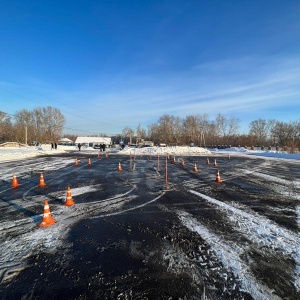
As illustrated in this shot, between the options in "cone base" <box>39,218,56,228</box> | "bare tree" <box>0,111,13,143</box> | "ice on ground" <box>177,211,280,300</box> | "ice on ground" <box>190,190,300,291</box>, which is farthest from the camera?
"bare tree" <box>0,111,13,143</box>

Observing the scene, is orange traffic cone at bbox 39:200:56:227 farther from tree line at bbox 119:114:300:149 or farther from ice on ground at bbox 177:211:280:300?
tree line at bbox 119:114:300:149

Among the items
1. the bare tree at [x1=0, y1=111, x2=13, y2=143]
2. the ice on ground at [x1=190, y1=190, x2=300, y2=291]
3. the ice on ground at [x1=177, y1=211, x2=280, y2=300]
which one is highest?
the bare tree at [x1=0, y1=111, x2=13, y2=143]

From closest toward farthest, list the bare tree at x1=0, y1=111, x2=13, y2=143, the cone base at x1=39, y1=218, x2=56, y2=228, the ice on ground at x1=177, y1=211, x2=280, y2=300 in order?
the ice on ground at x1=177, y1=211, x2=280, y2=300 < the cone base at x1=39, y1=218, x2=56, y2=228 < the bare tree at x1=0, y1=111, x2=13, y2=143

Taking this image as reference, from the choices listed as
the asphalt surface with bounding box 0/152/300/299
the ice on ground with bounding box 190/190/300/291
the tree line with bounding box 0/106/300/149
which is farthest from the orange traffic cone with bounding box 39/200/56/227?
the tree line with bounding box 0/106/300/149

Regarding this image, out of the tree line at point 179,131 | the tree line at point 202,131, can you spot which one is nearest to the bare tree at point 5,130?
the tree line at point 179,131

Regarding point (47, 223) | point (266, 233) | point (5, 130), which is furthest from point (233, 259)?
point (5, 130)

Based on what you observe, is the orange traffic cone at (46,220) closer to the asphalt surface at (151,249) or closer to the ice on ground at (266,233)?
the asphalt surface at (151,249)

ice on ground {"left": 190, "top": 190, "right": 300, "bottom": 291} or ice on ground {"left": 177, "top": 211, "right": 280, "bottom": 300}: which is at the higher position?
ice on ground {"left": 177, "top": 211, "right": 280, "bottom": 300}

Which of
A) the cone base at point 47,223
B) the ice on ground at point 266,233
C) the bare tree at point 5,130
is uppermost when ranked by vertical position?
the bare tree at point 5,130

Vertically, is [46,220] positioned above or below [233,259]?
above

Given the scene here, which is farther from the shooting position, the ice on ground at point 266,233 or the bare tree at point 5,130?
the bare tree at point 5,130

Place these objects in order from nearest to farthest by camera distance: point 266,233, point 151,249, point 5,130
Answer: point 151,249 < point 266,233 < point 5,130

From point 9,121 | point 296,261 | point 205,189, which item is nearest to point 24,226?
point 296,261

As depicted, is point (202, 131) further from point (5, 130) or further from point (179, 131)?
point (5, 130)
